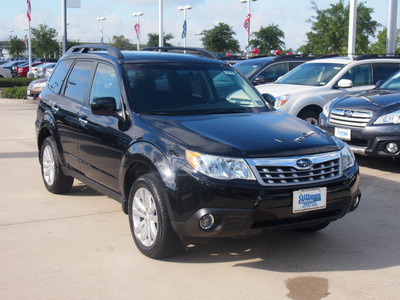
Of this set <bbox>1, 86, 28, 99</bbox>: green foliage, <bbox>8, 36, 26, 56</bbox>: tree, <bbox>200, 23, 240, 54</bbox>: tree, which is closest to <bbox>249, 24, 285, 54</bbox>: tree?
<bbox>200, 23, 240, 54</bbox>: tree

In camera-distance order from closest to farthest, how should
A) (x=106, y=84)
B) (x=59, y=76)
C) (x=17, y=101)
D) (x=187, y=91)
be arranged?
(x=187, y=91) < (x=106, y=84) < (x=59, y=76) < (x=17, y=101)

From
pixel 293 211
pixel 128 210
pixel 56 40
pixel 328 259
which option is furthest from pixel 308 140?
pixel 56 40

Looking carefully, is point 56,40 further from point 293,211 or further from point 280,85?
point 293,211

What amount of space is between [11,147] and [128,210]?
6240mm

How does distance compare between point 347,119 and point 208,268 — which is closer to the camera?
point 208,268

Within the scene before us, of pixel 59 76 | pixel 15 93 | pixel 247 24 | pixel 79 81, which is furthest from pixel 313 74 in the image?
pixel 247 24

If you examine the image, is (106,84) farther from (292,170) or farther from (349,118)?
(349,118)

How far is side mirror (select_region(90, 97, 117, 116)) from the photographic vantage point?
15.8 ft

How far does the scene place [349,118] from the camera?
818 centimetres

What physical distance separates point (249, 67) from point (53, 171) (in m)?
7.96

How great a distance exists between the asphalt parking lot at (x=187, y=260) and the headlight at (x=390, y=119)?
1735 mm

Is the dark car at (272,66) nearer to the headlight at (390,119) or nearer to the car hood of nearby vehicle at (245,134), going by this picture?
the headlight at (390,119)

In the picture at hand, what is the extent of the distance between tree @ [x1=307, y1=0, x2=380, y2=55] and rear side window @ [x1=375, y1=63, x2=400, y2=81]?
2276 cm

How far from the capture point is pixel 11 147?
10117 millimetres
